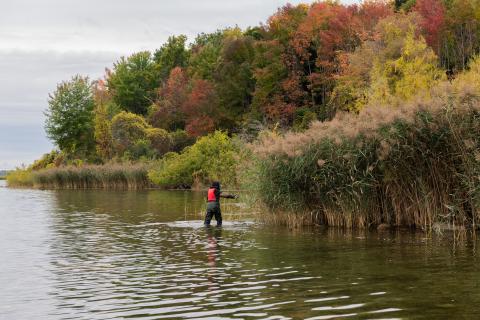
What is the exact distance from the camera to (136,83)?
4277 inches

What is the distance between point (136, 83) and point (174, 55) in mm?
9700

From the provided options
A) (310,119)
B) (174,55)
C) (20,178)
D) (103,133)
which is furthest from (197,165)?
(174,55)

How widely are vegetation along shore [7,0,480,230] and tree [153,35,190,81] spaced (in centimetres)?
20

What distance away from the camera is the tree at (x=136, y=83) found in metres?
108

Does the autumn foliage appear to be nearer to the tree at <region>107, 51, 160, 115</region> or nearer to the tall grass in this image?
the tree at <region>107, 51, 160, 115</region>

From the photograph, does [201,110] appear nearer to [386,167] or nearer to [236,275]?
[386,167]

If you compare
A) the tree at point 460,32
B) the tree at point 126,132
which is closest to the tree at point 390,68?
the tree at point 460,32

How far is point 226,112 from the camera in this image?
7550 cm

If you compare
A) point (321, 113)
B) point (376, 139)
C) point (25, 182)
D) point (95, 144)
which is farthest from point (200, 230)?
point (95, 144)

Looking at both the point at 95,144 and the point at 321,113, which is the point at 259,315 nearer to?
the point at 321,113

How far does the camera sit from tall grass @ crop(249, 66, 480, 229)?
20.2 m

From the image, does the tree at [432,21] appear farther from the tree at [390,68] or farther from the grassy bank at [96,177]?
the grassy bank at [96,177]

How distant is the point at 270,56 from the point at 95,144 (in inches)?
1417

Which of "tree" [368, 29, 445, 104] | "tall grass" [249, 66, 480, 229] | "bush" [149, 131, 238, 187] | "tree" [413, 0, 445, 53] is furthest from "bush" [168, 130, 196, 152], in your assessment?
"tall grass" [249, 66, 480, 229]
